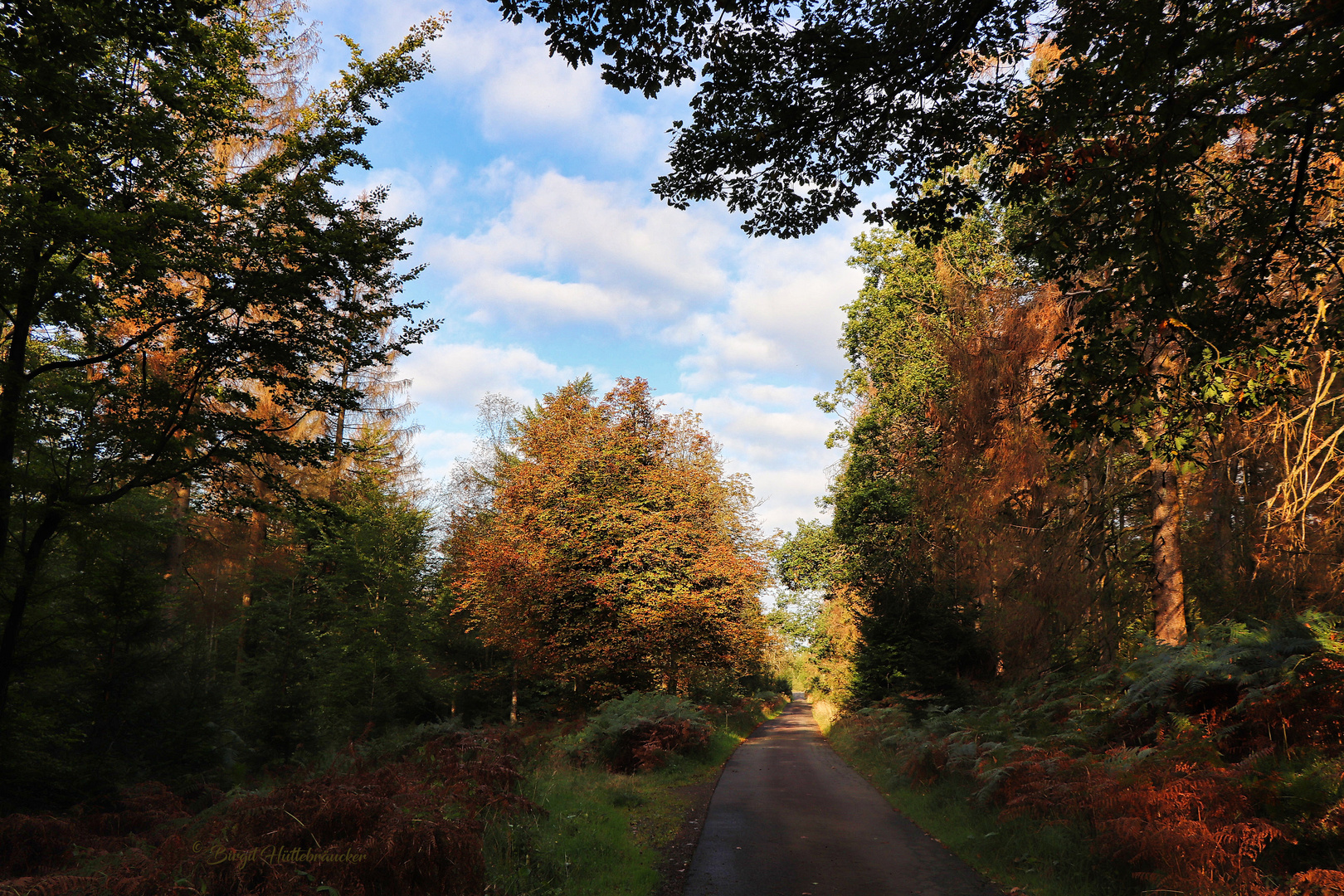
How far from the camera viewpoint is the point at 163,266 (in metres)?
9.68

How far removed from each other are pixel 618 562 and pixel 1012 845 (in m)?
13.0

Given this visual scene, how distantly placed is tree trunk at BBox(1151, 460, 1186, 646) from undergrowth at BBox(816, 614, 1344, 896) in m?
1.41

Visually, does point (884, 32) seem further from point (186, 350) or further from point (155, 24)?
point (186, 350)

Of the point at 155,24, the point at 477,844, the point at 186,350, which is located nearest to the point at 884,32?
the point at 155,24

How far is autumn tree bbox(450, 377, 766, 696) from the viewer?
19.8m

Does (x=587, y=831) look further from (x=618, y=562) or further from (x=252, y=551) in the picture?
(x=252, y=551)

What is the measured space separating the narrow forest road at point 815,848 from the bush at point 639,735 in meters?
1.66

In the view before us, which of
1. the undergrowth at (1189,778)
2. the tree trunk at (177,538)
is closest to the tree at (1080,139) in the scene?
the undergrowth at (1189,778)

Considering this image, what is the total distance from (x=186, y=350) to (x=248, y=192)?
341cm

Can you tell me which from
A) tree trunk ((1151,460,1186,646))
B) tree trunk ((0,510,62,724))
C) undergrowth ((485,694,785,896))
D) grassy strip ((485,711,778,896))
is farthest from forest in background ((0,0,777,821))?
tree trunk ((1151,460,1186,646))

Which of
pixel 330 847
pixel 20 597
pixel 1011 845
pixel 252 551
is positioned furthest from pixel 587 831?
pixel 252 551

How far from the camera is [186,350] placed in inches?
497

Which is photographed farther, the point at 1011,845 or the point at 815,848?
the point at 815,848

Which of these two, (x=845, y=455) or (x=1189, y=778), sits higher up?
(x=845, y=455)
